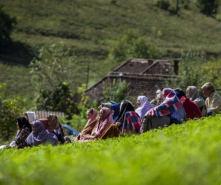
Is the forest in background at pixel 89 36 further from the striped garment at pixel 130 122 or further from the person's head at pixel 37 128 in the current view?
the striped garment at pixel 130 122

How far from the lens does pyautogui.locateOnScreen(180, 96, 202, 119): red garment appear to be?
49.5 ft

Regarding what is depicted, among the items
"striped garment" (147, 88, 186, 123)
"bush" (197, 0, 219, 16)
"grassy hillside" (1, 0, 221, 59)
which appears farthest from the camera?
"bush" (197, 0, 219, 16)

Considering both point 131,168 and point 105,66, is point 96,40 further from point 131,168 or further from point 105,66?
point 131,168

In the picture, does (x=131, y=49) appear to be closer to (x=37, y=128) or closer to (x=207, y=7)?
(x=207, y=7)

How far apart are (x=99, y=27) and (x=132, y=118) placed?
98.0 metres

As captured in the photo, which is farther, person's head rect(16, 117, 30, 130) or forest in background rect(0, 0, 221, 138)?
forest in background rect(0, 0, 221, 138)

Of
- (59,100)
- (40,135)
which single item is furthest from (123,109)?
(59,100)

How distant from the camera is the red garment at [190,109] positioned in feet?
49.5

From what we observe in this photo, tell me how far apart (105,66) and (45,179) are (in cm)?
9144

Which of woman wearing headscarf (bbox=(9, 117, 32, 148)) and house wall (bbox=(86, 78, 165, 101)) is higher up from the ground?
woman wearing headscarf (bbox=(9, 117, 32, 148))

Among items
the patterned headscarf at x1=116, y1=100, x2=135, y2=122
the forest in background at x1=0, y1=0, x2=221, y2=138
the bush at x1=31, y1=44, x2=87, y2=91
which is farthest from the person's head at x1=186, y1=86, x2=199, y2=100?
the bush at x1=31, y1=44, x2=87, y2=91

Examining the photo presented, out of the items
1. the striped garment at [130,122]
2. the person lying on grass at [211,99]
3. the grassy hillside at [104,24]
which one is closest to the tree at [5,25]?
the grassy hillside at [104,24]

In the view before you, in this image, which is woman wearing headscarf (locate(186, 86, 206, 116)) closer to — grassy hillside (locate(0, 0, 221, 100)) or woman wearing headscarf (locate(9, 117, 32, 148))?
woman wearing headscarf (locate(9, 117, 32, 148))

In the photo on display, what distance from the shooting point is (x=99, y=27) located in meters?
112
